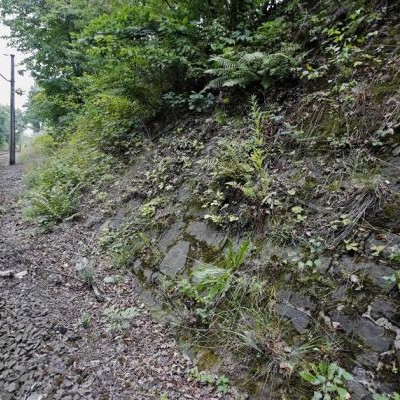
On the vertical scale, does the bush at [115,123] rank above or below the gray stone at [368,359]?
above

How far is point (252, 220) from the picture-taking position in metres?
3.29

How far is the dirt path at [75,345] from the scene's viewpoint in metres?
2.52

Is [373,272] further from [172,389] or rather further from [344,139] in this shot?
[172,389]

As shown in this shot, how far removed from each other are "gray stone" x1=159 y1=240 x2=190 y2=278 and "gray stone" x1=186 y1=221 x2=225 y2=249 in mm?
166

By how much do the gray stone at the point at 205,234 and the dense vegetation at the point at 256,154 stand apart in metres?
0.10

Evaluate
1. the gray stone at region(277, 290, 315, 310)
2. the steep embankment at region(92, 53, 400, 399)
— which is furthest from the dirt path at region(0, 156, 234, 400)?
the gray stone at region(277, 290, 315, 310)

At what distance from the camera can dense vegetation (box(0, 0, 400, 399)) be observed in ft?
8.25

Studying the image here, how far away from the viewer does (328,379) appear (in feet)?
6.68

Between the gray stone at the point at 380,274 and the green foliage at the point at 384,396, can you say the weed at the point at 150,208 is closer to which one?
the gray stone at the point at 380,274

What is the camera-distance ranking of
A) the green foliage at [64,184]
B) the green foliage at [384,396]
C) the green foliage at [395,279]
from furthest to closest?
the green foliage at [64,184]
the green foliage at [395,279]
the green foliage at [384,396]

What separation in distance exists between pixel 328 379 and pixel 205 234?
1.97m

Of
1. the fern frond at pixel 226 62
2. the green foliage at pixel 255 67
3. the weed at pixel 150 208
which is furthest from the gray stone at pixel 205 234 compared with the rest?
the fern frond at pixel 226 62

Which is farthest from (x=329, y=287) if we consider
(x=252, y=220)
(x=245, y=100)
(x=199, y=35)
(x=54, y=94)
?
(x=54, y=94)

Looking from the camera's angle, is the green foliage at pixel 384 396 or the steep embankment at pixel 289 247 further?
the steep embankment at pixel 289 247
